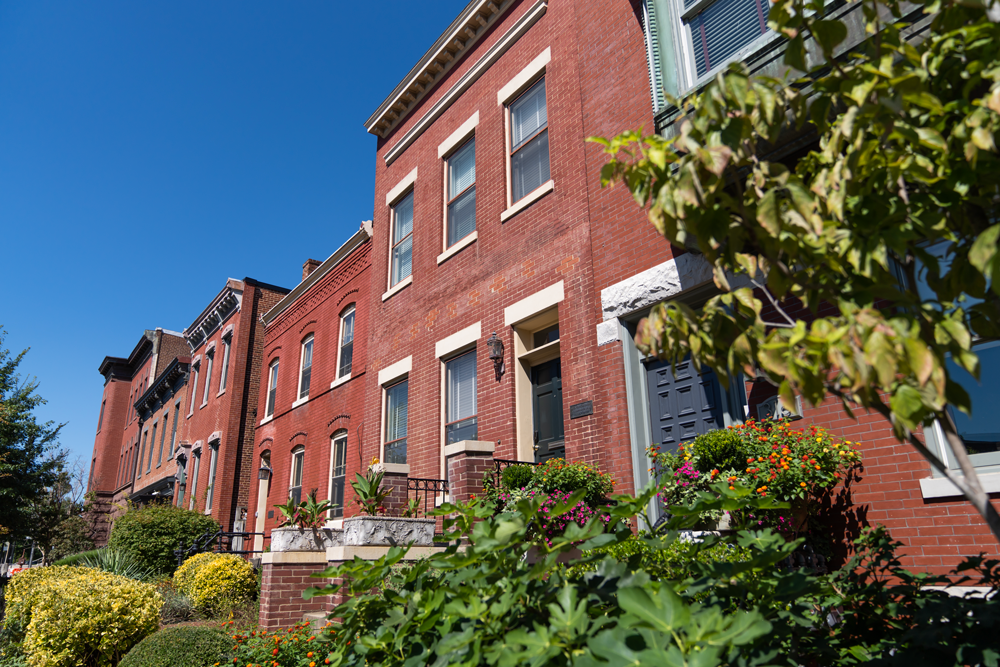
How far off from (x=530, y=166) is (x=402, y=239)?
433 cm

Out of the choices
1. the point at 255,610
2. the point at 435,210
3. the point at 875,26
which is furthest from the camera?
the point at 435,210

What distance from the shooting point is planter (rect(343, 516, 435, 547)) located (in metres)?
8.17

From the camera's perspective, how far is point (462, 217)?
41.7ft

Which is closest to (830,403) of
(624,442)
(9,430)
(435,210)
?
(624,442)

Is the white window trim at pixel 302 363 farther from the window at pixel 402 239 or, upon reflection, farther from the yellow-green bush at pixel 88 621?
the yellow-green bush at pixel 88 621

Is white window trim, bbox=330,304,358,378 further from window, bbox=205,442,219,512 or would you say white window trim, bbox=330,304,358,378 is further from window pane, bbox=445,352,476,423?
window, bbox=205,442,219,512

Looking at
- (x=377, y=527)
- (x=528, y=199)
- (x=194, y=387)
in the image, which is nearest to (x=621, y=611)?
(x=377, y=527)

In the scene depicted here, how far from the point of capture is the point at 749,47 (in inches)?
285

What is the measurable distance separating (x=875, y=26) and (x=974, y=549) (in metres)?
4.56

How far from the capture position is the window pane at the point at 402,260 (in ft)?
46.7

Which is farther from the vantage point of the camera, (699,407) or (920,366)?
(699,407)

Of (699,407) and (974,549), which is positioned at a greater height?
(699,407)

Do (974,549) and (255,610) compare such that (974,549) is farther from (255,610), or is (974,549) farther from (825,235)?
(255,610)

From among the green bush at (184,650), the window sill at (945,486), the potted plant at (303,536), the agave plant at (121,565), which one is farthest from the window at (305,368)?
the window sill at (945,486)
